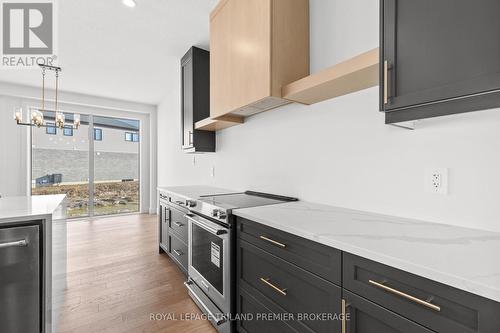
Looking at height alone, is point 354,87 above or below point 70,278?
above

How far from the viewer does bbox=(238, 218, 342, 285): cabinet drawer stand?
0.98 meters

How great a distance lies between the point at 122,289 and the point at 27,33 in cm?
299

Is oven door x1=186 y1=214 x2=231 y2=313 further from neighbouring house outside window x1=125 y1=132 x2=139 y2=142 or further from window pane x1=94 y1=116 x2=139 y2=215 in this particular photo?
neighbouring house outside window x1=125 y1=132 x2=139 y2=142

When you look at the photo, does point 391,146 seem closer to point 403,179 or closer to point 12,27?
point 403,179

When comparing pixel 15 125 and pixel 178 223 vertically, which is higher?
pixel 15 125

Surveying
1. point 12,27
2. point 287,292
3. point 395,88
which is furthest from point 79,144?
point 395,88

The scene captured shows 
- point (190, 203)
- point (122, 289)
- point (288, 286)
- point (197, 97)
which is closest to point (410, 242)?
point (288, 286)

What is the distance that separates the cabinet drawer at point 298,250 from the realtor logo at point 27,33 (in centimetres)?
287

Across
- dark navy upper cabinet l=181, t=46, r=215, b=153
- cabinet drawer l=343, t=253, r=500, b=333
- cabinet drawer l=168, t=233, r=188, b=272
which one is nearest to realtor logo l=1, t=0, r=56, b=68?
dark navy upper cabinet l=181, t=46, r=215, b=153

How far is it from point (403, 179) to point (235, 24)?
5.59ft

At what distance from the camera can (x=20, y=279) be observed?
1.29 meters

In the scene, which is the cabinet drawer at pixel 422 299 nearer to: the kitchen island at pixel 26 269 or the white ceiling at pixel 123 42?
the kitchen island at pixel 26 269

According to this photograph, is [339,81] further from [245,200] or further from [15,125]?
[15,125]

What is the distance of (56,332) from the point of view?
1.68 metres
